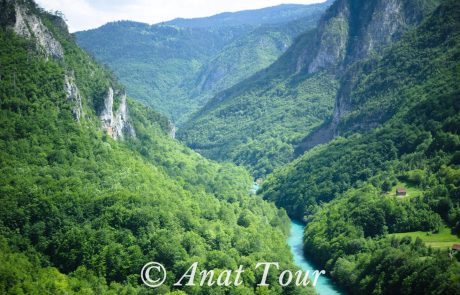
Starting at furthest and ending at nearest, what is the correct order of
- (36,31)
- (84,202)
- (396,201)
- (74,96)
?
(36,31) → (74,96) → (396,201) → (84,202)

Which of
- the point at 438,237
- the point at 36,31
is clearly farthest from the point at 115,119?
the point at 438,237

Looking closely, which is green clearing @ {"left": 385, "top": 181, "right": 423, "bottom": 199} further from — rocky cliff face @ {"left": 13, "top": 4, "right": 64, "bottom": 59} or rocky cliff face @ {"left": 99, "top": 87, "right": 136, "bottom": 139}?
rocky cliff face @ {"left": 13, "top": 4, "right": 64, "bottom": 59}

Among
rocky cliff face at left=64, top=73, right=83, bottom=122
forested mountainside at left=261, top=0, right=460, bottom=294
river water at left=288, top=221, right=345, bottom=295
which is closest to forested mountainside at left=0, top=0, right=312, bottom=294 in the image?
rocky cliff face at left=64, top=73, right=83, bottom=122

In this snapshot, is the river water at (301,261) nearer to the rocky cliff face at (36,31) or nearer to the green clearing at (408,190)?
the green clearing at (408,190)

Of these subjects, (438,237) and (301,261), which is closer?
Answer: (438,237)

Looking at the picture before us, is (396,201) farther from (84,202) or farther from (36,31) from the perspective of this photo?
(36,31)

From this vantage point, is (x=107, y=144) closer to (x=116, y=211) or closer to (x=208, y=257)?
(x=116, y=211)

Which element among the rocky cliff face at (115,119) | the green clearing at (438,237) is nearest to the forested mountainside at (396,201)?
the green clearing at (438,237)
